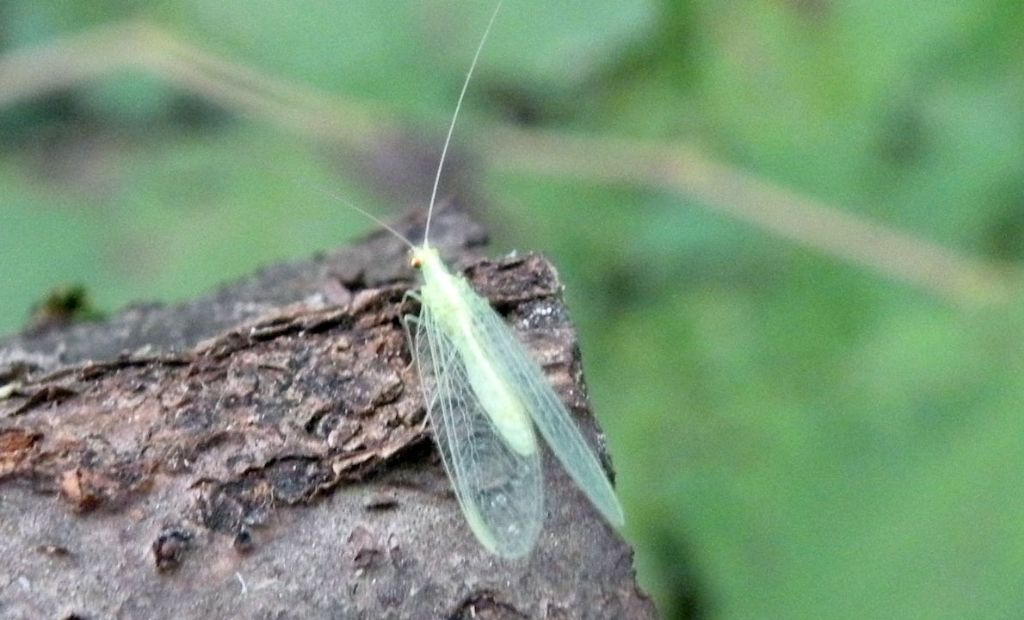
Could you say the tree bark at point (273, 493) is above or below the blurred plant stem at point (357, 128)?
below

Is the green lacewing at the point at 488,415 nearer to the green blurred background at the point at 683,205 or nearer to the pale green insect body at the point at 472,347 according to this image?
the pale green insect body at the point at 472,347

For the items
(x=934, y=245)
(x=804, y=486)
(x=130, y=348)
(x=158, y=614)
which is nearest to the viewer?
(x=158, y=614)

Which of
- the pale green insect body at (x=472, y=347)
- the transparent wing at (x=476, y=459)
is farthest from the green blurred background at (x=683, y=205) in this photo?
the transparent wing at (x=476, y=459)

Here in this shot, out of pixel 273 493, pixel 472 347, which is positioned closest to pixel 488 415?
pixel 472 347

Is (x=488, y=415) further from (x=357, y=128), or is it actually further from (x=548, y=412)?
(x=357, y=128)

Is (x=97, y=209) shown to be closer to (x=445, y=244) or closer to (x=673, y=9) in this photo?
(x=445, y=244)

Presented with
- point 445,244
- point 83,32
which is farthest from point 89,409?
point 83,32

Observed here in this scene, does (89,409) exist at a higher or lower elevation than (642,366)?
lower
